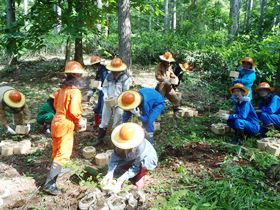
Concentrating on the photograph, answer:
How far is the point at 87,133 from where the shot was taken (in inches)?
291

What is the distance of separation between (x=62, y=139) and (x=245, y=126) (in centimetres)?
351

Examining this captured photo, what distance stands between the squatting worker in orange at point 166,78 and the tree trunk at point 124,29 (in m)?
1.62

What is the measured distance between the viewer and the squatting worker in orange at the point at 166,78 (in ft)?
25.6

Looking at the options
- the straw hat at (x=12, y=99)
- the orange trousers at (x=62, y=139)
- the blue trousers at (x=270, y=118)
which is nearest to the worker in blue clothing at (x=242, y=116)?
the blue trousers at (x=270, y=118)

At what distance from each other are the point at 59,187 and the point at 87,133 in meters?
2.28

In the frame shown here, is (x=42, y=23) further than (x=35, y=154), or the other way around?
(x=42, y=23)

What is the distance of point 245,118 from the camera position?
6574 mm

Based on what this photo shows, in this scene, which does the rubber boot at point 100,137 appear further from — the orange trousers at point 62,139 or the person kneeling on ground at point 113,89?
the orange trousers at point 62,139

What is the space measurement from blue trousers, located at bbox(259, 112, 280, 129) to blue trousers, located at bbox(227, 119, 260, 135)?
0.40 m

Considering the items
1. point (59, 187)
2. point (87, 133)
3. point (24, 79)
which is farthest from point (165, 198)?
point (24, 79)

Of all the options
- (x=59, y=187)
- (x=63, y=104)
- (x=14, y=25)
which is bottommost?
(x=59, y=187)

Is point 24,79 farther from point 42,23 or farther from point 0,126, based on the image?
point 0,126

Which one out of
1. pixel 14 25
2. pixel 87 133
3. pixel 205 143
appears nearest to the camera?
pixel 205 143

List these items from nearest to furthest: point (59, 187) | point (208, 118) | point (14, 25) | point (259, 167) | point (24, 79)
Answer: point (59, 187) < point (259, 167) < point (208, 118) < point (14, 25) < point (24, 79)
